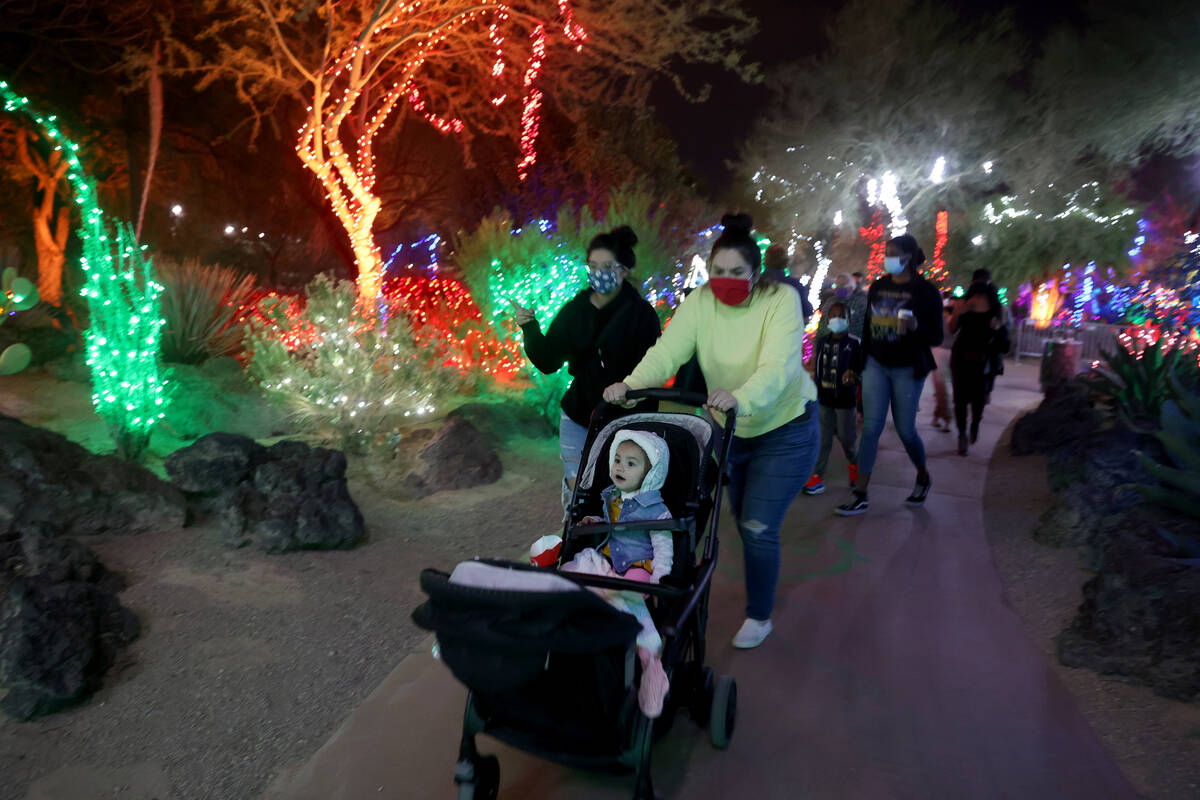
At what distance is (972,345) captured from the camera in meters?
8.26

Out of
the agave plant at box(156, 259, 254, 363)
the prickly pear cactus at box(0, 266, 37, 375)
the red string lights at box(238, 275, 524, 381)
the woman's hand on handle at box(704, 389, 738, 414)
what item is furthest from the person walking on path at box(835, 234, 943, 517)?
the agave plant at box(156, 259, 254, 363)

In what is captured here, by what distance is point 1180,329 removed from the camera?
10.5 meters

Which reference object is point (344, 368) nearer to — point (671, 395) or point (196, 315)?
point (196, 315)

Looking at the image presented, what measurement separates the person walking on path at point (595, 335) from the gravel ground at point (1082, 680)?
246 centimetres

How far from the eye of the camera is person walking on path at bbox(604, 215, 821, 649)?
144 inches

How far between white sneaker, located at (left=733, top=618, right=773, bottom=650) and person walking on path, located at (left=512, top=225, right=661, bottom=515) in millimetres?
1149

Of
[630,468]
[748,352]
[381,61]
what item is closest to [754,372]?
[748,352]

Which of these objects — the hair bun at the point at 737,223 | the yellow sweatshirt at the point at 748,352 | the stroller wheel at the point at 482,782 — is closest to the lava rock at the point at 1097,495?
the yellow sweatshirt at the point at 748,352

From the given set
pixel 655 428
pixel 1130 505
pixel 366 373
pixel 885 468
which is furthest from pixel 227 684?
pixel 885 468

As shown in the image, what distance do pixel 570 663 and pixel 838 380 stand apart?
194 inches

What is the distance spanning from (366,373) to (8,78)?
7805 millimetres

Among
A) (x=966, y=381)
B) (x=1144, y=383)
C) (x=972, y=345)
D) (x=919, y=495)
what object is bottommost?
(x=919, y=495)

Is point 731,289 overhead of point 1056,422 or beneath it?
overhead

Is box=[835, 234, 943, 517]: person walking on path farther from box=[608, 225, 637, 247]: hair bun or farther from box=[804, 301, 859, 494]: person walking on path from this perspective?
box=[608, 225, 637, 247]: hair bun
